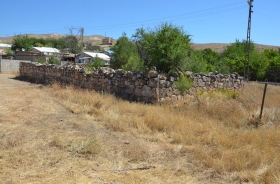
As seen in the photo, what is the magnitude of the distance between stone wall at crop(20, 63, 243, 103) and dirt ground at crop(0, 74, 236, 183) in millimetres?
3126

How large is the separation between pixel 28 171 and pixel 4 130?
8.64 ft

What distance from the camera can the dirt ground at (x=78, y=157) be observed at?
3.99 metres

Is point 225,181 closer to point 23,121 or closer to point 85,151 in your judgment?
point 85,151

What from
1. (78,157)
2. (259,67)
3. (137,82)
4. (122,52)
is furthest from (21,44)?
(78,157)

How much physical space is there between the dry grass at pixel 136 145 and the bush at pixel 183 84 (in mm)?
1429

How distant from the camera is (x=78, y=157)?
4.75 meters

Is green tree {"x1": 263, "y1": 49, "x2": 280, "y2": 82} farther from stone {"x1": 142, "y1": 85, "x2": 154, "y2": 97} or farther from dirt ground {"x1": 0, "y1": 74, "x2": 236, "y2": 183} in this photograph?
dirt ground {"x1": 0, "y1": 74, "x2": 236, "y2": 183}

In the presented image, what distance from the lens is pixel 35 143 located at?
17.7ft

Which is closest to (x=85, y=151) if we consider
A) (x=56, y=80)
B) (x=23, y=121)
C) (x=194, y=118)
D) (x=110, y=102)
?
(x=23, y=121)

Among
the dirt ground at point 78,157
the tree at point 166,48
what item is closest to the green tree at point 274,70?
the tree at point 166,48

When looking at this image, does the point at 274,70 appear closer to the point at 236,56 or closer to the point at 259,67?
the point at 259,67

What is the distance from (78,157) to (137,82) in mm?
5812

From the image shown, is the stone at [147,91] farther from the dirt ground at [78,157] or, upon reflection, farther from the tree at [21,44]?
the tree at [21,44]

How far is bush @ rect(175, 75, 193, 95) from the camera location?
1004cm
